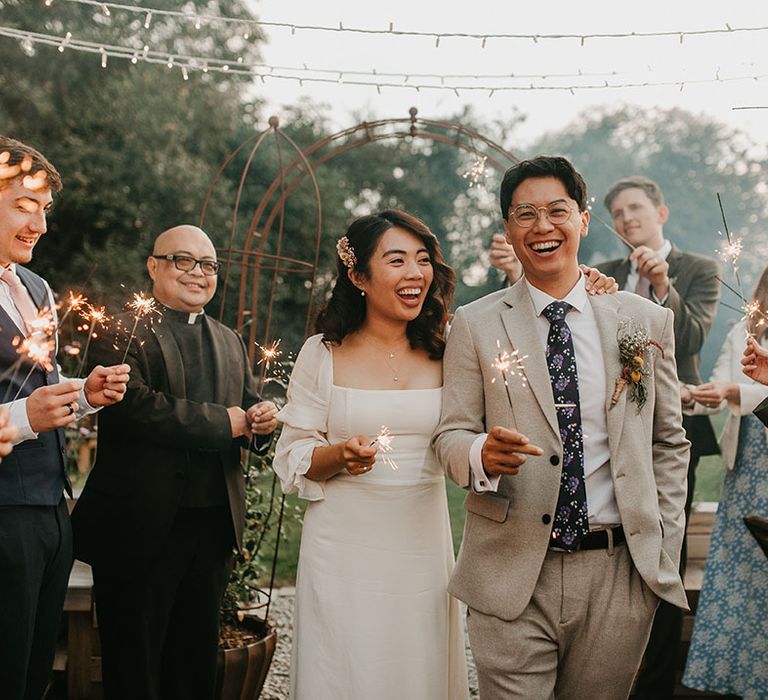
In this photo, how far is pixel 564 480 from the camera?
97.6 inches

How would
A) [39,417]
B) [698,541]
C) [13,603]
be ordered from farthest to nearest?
[698,541] → [13,603] → [39,417]

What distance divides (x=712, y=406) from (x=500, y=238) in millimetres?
1176

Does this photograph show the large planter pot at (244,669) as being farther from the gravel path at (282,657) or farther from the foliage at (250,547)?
the foliage at (250,547)

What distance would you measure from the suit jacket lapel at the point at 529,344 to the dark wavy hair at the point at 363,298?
0.43 m

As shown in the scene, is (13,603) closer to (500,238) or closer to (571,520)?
(571,520)

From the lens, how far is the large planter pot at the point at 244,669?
369 centimetres

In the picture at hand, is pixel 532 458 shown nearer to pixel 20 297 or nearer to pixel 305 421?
pixel 305 421

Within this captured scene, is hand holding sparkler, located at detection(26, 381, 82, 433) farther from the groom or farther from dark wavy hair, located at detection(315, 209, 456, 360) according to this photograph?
the groom

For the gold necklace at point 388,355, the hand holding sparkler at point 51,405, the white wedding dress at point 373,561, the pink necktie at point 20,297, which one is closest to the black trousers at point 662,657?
the white wedding dress at point 373,561

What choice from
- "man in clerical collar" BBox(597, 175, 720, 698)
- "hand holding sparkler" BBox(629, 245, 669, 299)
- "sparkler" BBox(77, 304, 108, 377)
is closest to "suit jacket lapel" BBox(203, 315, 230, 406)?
"sparkler" BBox(77, 304, 108, 377)

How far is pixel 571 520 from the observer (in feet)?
8.07

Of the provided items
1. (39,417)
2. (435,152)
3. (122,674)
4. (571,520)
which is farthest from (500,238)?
(435,152)

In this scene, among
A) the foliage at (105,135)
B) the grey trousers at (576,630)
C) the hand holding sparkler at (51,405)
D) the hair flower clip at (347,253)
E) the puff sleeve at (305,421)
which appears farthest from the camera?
the foliage at (105,135)

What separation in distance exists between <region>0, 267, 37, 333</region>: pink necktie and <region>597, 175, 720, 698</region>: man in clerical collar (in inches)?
105
